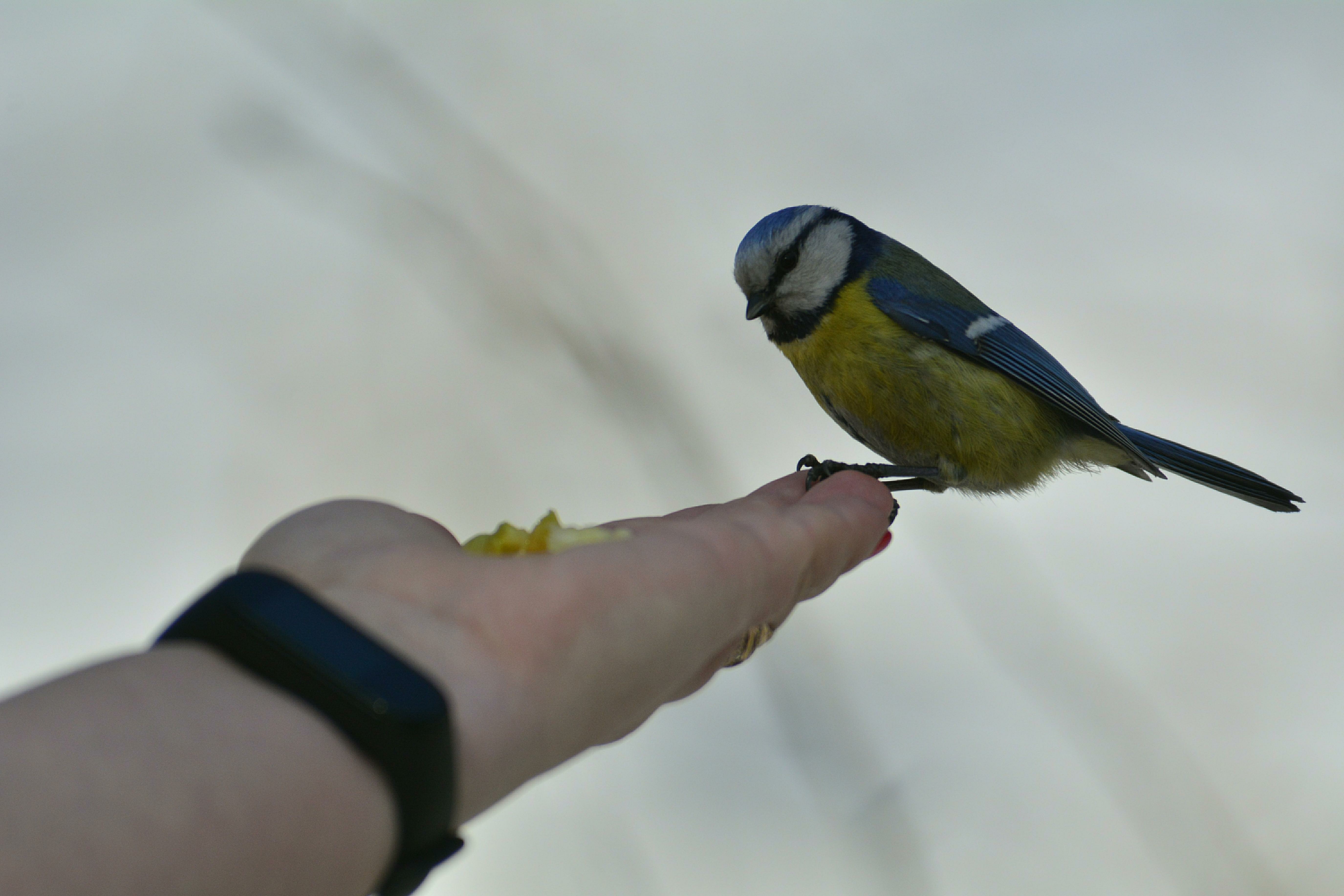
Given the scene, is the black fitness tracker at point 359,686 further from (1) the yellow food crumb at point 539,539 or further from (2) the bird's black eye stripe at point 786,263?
(2) the bird's black eye stripe at point 786,263

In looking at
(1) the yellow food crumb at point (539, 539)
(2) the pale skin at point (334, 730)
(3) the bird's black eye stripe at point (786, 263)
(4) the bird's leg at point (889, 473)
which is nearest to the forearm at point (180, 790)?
(2) the pale skin at point (334, 730)

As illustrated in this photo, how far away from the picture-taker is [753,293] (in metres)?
1.00

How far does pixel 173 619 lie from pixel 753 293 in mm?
723

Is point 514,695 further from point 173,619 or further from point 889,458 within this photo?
point 889,458

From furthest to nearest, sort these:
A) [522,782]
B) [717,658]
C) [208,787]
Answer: [717,658] → [522,782] → [208,787]

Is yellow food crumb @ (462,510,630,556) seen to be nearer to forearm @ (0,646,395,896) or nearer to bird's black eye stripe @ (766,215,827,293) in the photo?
forearm @ (0,646,395,896)

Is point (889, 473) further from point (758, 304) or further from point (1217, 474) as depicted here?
point (1217, 474)

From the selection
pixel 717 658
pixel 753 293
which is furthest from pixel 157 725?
pixel 753 293

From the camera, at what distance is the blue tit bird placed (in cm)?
92

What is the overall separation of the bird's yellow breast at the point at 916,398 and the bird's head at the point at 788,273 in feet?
0.07

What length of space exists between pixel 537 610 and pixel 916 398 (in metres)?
0.58

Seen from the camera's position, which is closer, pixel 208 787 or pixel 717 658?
pixel 208 787

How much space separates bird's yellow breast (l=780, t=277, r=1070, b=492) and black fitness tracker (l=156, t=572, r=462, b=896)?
2.14 ft

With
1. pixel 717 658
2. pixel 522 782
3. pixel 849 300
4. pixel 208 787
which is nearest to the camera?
pixel 208 787
